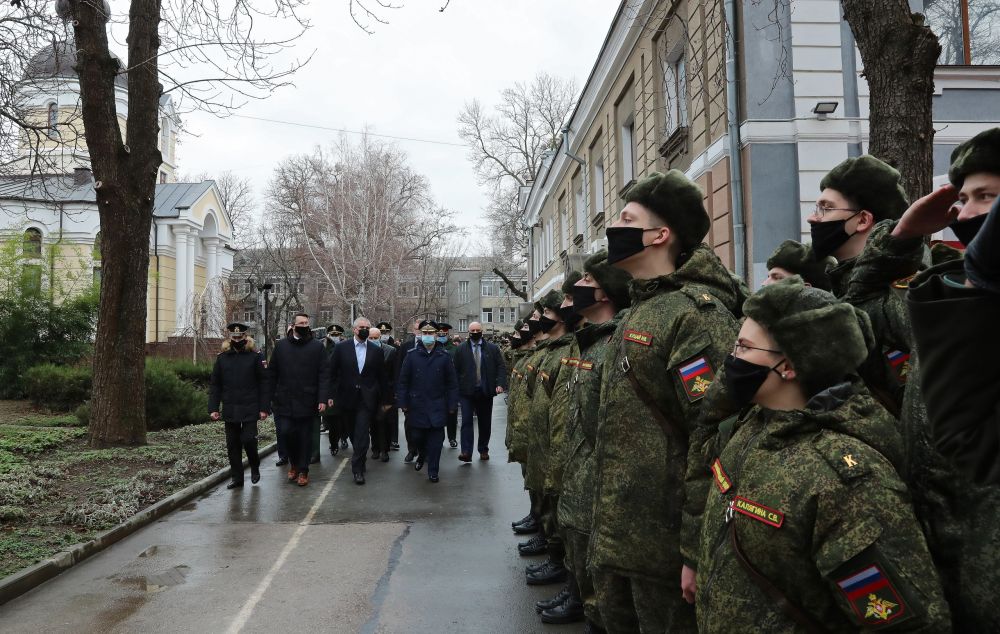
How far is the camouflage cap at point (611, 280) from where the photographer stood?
473 centimetres

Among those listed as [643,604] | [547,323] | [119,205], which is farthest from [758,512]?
[119,205]

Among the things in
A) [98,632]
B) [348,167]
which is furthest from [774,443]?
[348,167]

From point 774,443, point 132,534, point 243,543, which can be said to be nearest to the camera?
point 774,443

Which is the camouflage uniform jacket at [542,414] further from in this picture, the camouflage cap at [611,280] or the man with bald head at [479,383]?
the man with bald head at [479,383]

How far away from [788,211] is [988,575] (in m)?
9.58

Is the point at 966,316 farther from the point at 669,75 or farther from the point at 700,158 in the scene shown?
the point at 669,75

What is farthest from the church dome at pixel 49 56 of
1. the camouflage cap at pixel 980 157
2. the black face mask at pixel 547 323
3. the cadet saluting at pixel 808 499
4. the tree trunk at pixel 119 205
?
the camouflage cap at pixel 980 157

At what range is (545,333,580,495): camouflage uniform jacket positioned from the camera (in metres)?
5.16

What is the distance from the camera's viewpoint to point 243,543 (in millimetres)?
6867

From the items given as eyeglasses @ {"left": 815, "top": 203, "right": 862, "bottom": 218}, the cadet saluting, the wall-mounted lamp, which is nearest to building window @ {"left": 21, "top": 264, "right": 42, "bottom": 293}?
the wall-mounted lamp

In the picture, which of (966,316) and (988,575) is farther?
(988,575)

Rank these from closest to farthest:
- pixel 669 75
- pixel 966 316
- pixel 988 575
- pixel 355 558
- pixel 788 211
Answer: pixel 966 316
pixel 988 575
pixel 355 558
pixel 788 211
pixel 669 75

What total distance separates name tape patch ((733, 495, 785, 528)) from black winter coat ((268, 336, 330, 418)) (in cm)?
819

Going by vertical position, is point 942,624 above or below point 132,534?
above
